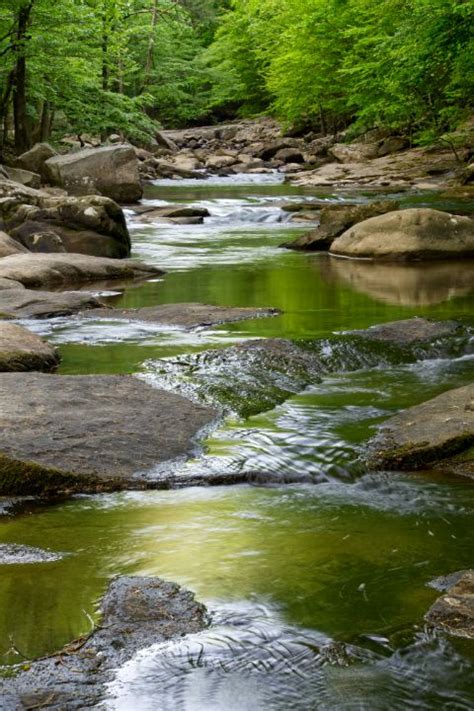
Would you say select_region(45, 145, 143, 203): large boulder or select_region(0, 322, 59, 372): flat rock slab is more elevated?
select_region(45, 145, 143, 203): large boulder

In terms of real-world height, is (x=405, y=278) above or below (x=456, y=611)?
above

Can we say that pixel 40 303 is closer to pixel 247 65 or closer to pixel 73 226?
pixel 73 226

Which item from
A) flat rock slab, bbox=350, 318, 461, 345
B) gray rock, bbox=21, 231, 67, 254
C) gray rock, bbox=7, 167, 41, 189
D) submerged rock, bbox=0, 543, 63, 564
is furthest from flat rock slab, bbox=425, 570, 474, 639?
gray rock, bbox=7, 167, 41, 189

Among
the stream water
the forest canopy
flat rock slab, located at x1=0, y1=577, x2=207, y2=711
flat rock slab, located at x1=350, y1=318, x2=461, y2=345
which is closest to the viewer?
flat rock slab, located at x1=0, y1=577, x2=207, y2=711

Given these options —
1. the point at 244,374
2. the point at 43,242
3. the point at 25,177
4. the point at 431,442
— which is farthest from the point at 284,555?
the point at 25,177

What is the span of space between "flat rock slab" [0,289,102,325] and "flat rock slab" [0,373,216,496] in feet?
9.65

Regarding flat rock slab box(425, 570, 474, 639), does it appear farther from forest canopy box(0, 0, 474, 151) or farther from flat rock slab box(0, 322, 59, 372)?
forest canopy box(0, 0, 474, 151)

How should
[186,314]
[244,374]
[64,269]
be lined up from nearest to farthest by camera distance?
[244,374] < [186,314] < [64,269]

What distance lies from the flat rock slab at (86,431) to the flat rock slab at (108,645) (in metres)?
1.01

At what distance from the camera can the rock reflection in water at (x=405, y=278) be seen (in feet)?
30.5

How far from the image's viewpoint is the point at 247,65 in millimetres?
49000

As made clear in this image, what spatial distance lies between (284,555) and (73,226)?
9.55 meters

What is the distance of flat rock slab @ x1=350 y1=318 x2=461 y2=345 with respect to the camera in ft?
22.5

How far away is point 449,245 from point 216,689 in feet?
34.1
